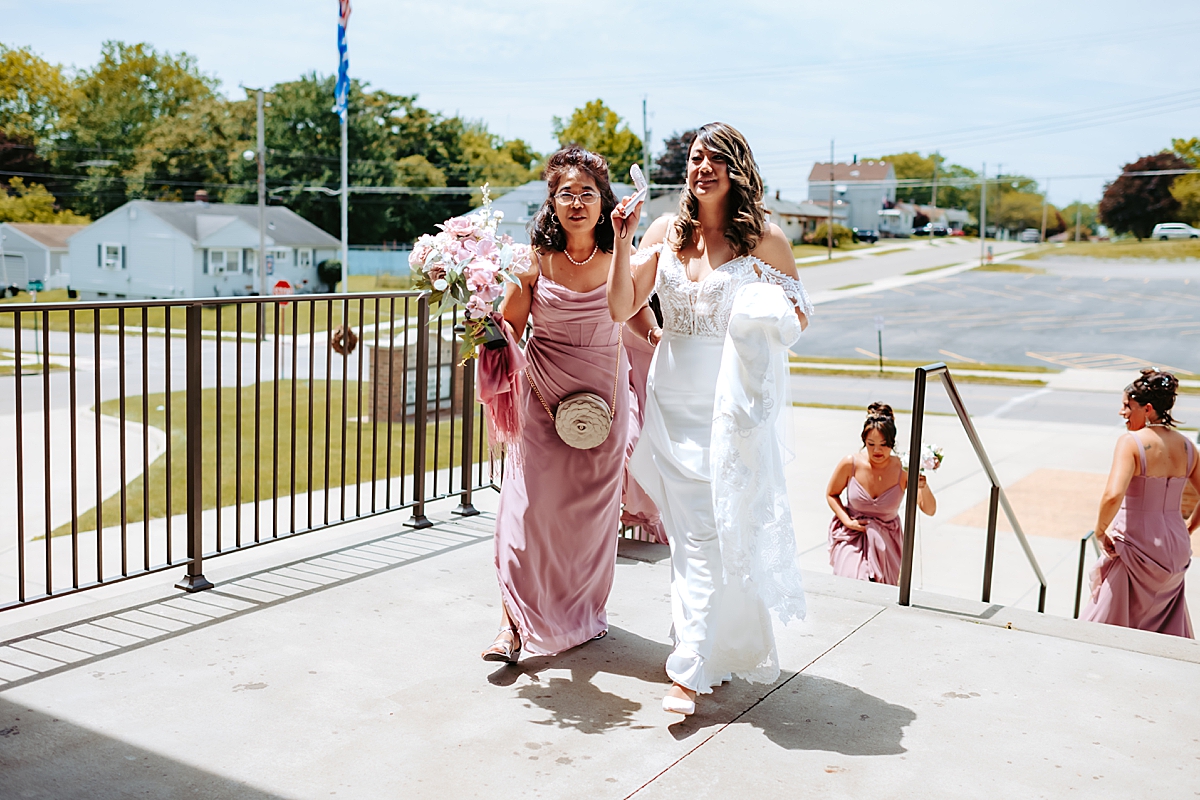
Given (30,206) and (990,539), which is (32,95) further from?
(990,539)

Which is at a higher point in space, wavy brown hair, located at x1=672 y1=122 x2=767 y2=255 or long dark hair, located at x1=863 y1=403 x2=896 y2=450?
wavy brown hair, located at x1=672 y1=122 x2=767 y2=255

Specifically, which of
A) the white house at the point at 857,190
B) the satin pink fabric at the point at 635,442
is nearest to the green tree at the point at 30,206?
the white house at the point at 857,190

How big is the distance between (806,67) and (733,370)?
9555cm

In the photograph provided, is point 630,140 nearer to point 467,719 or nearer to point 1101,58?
point 1101,58

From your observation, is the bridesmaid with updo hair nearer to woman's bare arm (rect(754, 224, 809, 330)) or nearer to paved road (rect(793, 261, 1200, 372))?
woman's bare arm (rect(754, 224, 809, 330))

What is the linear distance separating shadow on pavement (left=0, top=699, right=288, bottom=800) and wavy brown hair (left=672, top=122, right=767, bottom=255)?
218cm

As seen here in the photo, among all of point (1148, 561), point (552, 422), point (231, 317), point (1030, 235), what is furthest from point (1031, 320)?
point (1030, 235)

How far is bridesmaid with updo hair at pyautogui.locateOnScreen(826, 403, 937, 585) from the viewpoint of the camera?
5453 millimetres

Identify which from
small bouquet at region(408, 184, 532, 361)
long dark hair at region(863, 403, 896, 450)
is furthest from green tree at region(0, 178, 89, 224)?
small bouquet at region(408, 184, 532, 361)

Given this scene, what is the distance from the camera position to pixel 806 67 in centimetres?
9181

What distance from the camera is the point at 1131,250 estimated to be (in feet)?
208

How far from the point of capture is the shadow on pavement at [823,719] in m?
3.10

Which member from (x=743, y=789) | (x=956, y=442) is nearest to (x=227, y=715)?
(x=743, y=789)

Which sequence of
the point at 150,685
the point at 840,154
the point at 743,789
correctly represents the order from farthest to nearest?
the point at 840,154 < the point at 150,685 < the point at 743,789
